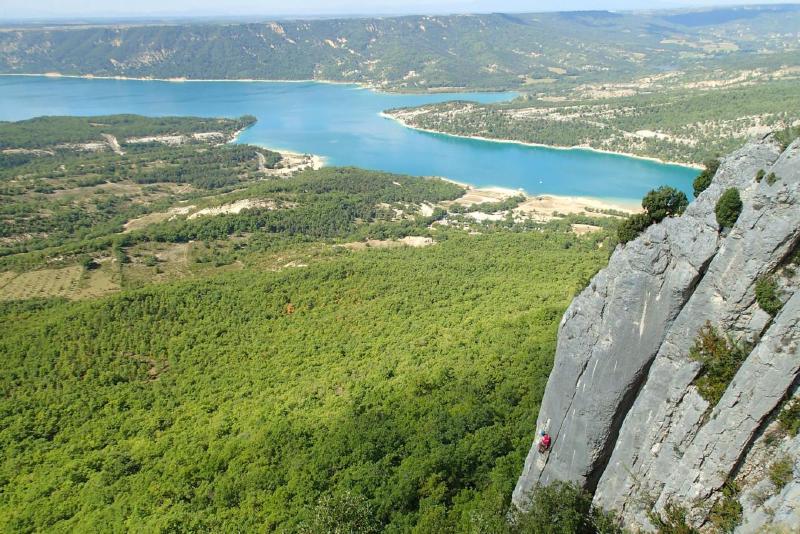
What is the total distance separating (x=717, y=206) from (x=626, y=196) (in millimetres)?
98469

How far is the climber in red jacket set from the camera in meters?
17.4

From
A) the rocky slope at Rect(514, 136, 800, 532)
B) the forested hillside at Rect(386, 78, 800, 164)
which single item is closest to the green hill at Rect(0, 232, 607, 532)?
the rocky slope at Rect(514, 136, 800, 532)

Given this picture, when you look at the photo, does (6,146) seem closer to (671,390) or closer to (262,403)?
(262,403)

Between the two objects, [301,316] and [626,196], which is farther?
[626,196]

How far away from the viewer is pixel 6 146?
144 m

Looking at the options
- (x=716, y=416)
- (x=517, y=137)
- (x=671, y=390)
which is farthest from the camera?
(x=517, y=137)

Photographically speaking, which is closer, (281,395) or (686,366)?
(686,366)

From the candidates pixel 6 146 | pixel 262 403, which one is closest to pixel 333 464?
pixel 262 403

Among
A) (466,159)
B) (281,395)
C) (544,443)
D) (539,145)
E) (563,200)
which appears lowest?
(466,159)

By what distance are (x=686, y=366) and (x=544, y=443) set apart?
5.77 m

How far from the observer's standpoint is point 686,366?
13.7 meters

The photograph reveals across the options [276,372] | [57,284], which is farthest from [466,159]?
[276,372]

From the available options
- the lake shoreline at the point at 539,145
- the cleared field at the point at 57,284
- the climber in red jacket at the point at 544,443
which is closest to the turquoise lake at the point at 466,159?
the lake shoreline at the point at 539,145

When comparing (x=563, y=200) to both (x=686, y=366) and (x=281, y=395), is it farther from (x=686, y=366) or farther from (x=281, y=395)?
(x=686, y=366)
